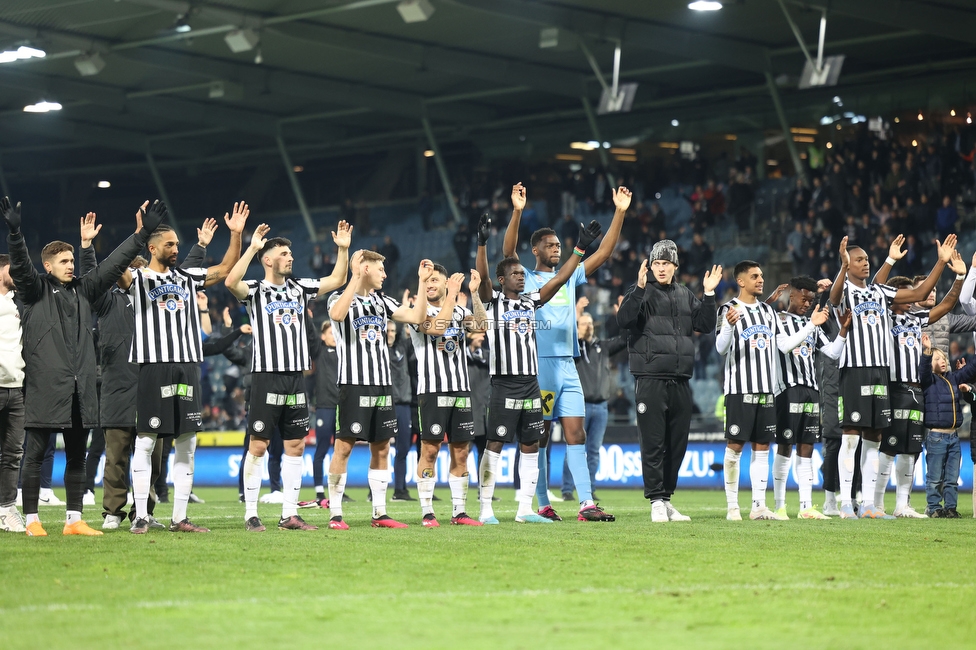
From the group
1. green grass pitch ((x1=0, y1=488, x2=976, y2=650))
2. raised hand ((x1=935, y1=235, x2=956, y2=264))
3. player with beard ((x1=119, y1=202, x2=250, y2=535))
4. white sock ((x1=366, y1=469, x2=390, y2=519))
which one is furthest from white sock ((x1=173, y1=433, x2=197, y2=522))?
raised hand ((x1=935, y1=235, x2=956, y2=264))

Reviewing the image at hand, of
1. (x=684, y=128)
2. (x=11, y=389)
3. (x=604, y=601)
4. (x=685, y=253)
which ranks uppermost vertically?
(x=684, y=128)

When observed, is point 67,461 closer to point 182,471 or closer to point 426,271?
point 182,471

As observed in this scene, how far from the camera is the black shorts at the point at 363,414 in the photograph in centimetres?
991

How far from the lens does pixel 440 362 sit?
1038 centimetres

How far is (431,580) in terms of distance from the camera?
6551 mm

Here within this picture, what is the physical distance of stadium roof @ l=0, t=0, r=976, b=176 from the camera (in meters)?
22.8

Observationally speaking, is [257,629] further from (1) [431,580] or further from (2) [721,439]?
(2) [721,439]

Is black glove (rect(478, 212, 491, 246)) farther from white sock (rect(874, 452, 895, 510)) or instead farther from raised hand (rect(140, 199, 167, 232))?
white sock (rect(874, 452, 895, 510))

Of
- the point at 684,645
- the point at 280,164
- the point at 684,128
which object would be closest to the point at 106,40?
the point at 280,164

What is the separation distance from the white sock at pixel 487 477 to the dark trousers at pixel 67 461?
328 cm

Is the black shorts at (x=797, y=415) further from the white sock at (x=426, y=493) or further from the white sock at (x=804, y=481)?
the white sock at (x=426, y=493)

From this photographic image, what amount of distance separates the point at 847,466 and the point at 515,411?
11.5 feet

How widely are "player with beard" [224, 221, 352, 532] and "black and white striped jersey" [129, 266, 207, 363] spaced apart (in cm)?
39

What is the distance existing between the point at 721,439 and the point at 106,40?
14799 mm
